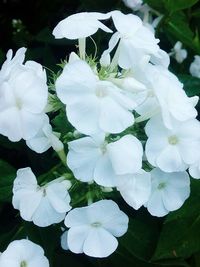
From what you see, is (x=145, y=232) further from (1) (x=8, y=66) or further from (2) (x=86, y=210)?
(1) (x=8, y=66)

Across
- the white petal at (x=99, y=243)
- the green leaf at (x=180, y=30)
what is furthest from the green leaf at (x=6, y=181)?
the green leaf at (x=180, y=30)

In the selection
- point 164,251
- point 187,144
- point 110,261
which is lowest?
point 110,261

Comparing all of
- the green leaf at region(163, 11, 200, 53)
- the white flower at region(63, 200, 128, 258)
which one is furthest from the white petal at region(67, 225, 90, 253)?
the green leaf at region(163, 11, 200, 53)

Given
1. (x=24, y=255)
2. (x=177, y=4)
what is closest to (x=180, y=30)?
(x=177, y=4)

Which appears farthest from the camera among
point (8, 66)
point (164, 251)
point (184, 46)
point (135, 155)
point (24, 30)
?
point (24, 30)

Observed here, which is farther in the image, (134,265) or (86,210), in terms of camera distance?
(134,265)

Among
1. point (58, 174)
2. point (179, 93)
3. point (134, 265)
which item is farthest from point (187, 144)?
point (134, 265)

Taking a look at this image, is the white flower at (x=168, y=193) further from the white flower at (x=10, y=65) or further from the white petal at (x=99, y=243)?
the white flower at (x=10, y=65)

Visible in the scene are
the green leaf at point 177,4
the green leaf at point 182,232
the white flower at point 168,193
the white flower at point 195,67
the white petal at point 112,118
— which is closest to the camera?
the white petal at point 112,118
